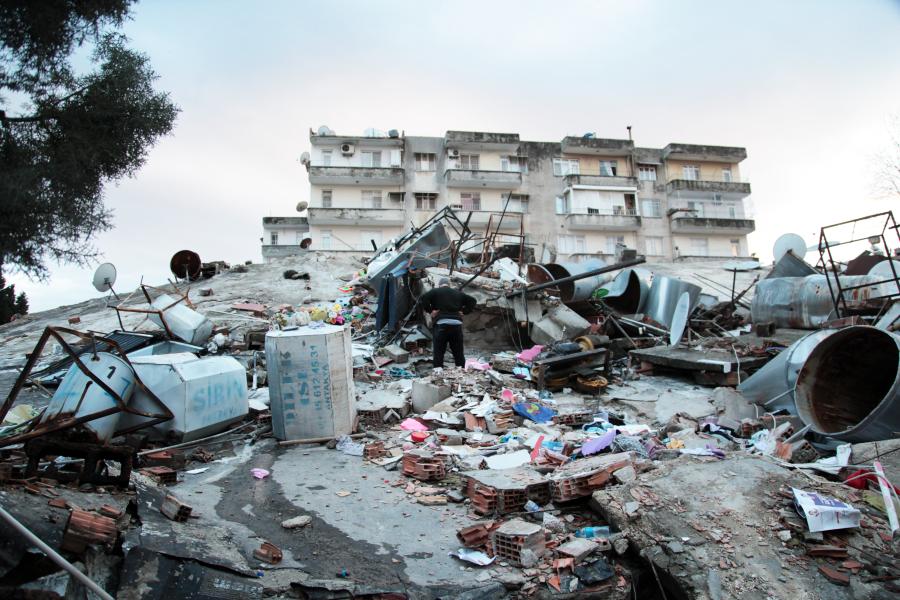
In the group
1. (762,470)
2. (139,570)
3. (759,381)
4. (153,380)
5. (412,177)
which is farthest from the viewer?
(412,177)

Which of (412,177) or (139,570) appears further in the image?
(412,177)

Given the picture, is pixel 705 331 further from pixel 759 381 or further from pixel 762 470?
pixel 762 470

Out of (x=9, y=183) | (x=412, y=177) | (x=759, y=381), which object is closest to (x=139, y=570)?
(x=9, y=183)

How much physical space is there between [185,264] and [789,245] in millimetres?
17073

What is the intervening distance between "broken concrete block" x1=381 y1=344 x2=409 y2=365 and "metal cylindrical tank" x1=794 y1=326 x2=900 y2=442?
510cm

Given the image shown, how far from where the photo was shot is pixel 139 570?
2223 millimetres

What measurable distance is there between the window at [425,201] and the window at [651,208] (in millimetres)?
13595

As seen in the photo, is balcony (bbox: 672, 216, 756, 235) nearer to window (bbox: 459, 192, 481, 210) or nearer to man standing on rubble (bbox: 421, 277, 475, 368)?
window (bbox: 459, 192, 481, 210)

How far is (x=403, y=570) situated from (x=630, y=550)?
48.9 inches

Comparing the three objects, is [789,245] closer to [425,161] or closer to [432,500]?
[432,500]

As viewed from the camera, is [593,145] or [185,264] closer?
[185,264]

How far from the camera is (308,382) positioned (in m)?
4.68

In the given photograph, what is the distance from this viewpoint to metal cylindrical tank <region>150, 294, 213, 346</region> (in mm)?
8812

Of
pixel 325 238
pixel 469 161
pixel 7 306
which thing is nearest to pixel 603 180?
pixel 469 161
